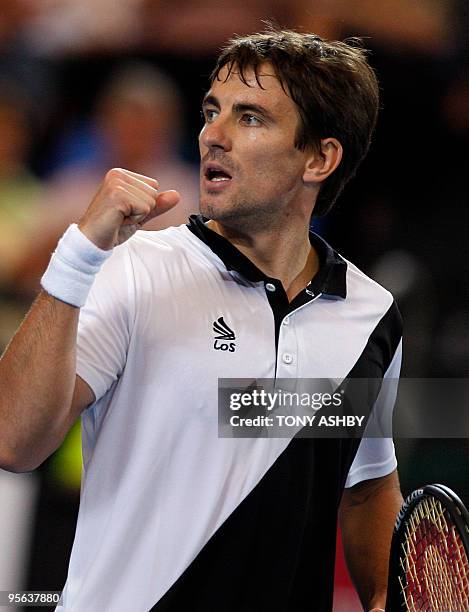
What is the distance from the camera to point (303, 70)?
165cm

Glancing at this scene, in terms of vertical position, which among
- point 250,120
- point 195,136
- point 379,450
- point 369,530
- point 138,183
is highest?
point 195,136

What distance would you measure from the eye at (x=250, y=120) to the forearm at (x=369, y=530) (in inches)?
24.5

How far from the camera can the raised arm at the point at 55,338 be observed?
125cm

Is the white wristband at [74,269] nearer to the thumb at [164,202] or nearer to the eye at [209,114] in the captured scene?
the thumb at [164,202]

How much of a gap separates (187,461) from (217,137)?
49 centimetres

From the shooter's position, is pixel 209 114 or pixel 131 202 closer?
pixel 131 202

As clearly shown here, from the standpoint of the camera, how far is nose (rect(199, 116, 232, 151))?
5.13ft

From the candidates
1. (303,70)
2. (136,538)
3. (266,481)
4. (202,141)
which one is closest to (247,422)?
(266,481)

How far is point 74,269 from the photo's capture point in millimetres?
1257

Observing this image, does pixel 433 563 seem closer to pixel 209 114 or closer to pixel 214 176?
pixel 214 176

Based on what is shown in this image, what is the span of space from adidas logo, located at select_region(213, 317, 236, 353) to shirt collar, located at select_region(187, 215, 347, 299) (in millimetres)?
91

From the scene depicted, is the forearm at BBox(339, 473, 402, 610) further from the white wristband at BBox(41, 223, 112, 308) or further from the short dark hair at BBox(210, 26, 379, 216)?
the white wristband at BBox(41, 223, 112, 308)

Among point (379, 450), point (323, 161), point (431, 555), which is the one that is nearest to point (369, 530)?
point (379, 450)

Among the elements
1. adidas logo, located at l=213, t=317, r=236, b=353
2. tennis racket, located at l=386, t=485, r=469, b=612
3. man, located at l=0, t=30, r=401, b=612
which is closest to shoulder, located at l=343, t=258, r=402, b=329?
man, located at l=0, t=30, r=401, b=612
